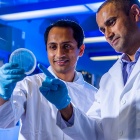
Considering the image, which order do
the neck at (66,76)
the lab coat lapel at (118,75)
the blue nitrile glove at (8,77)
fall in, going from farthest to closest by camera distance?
the neck at (66,76) → the lab coat lapel at (118,75) → the blue nitrile glove at (8,77)

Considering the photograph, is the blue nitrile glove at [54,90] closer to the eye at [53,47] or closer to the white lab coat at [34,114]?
the white lab coat at [34,114]

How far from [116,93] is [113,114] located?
124mm

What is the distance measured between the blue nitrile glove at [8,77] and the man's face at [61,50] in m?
0.56

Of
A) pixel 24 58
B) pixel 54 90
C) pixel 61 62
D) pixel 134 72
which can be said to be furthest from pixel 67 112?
pixel 24 58

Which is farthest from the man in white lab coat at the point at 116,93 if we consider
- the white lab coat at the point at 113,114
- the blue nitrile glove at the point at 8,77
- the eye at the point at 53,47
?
the eye at the point at 53,47

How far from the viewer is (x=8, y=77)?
120 cm

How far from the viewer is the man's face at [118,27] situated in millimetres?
1375

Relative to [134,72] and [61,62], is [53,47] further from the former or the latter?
[134,72]

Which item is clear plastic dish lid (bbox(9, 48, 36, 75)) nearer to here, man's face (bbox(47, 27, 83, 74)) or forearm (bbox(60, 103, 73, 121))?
man's face (bbox(47, 27, 83, 74))

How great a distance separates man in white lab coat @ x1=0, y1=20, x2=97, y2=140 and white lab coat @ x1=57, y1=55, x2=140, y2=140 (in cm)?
21

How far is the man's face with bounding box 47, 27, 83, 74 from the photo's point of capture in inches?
69.0

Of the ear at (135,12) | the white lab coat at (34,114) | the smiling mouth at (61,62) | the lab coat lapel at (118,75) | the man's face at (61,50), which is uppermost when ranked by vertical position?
the ear at (135,12)

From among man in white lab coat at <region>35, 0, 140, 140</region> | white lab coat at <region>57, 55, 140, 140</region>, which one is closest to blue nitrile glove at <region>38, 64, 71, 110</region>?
man in white lab coat at <region>35, 0, 140, 140</region>

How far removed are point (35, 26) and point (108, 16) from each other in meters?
2.82
